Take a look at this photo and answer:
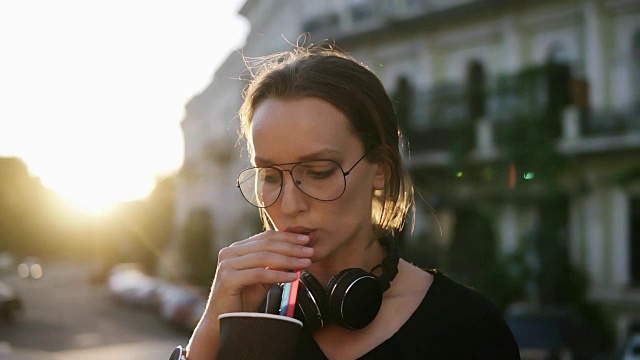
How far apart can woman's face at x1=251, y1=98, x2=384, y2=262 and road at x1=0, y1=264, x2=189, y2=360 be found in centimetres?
1474

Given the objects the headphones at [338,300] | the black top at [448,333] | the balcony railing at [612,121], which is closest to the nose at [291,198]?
the headphones at [338,300]

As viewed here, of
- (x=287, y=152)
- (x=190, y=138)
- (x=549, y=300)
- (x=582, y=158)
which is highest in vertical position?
(x=190, y=138)

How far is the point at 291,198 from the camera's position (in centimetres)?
179

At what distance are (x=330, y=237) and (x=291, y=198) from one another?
0.13 metres

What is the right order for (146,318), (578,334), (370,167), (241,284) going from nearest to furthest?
(241,284), (370,167), (578,334), (146,318)

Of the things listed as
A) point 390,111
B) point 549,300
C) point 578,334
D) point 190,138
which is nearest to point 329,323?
point 390,111

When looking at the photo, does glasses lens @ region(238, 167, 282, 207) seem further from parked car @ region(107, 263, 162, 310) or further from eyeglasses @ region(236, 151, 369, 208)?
parked car @ region(107, 263, 162, 310)

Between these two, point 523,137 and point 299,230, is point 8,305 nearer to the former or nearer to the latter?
point 523,137

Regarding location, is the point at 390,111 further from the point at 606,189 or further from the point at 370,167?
the point at 606,189

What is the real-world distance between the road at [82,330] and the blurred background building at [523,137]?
791 cm

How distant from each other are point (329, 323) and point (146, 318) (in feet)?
106

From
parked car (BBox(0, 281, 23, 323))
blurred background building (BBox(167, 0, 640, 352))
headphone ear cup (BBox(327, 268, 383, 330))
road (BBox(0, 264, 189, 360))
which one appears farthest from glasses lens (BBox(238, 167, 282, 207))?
parked car (BBox(0, 281, 23, 323))

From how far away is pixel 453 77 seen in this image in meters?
21.6

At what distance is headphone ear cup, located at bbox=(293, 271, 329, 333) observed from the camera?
1.79 m
